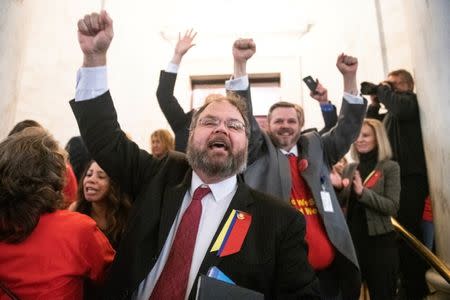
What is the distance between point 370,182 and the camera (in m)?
2.77

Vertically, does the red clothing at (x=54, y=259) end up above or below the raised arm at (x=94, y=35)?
below

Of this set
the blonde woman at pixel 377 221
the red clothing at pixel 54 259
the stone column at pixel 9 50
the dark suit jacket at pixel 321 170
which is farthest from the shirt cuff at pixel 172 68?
the blonde woman at pixel 377 221

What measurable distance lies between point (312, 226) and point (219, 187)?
797 mm

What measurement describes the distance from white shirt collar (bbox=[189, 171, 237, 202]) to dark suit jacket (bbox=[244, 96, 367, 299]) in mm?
540

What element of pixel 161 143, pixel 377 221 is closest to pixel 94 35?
pixel 161 143

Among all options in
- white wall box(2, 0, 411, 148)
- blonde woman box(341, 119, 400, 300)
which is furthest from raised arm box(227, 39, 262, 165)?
white wall box(2, 0, 411, 148)

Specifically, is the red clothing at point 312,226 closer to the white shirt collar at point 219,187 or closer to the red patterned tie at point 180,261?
the white shirt collar at point 219,187

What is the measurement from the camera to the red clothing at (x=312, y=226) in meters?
1.98

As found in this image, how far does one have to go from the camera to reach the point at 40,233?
125 centimetres

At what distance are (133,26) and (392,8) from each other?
400 cm

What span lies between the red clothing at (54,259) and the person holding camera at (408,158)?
2.50 meters

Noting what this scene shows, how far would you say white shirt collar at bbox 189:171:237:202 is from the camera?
153 cm

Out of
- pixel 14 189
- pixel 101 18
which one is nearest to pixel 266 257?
pixel 14 189

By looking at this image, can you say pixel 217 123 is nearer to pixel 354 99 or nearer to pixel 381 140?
pixel 354 99
